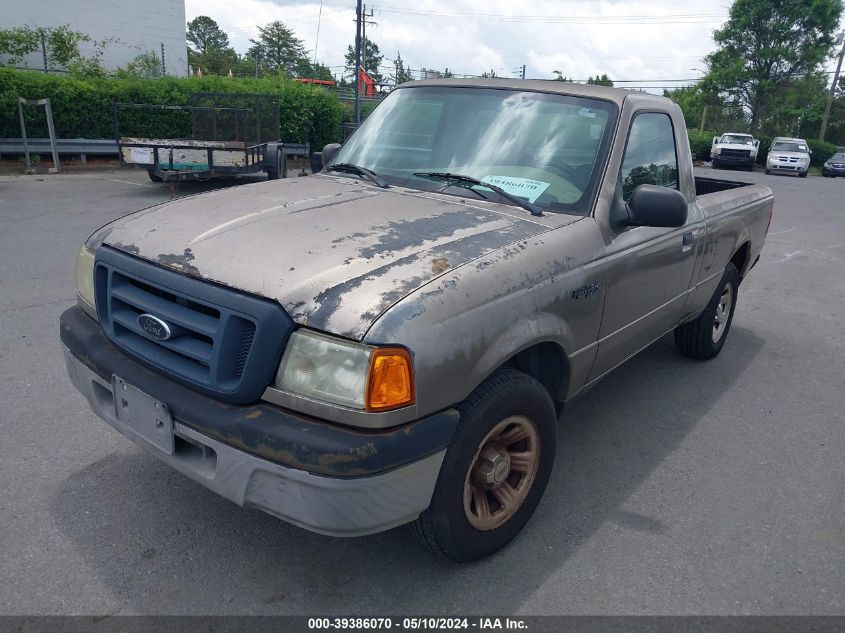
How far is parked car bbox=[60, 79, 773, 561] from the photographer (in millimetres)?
2109

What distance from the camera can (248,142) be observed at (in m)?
13.2

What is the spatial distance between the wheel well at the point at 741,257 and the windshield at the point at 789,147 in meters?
28.0

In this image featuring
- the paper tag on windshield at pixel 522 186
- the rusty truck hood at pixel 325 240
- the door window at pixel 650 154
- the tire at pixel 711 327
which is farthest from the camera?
the tire at pixel 711 327

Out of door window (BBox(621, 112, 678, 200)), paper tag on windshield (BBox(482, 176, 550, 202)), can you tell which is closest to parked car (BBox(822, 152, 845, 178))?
door window (BBox(621, 112, 678, 200))

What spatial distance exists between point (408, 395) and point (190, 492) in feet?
4.95

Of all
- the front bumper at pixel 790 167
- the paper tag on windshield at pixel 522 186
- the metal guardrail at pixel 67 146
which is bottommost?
the front bumper at pixel 790 167

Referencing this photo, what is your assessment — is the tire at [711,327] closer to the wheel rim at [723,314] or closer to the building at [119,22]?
the wheel rim at [723,314]

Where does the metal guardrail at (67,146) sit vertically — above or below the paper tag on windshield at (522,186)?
below

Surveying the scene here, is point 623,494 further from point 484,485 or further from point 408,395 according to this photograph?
point 408,395

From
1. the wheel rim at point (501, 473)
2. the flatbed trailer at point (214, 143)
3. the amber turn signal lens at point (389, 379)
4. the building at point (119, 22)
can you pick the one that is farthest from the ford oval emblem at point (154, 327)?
the building at point (119, 22)

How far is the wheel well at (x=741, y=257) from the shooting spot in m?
5.09

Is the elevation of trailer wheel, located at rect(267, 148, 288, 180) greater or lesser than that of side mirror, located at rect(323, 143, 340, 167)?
lesser

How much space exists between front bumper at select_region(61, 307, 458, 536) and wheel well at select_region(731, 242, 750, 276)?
370 cm

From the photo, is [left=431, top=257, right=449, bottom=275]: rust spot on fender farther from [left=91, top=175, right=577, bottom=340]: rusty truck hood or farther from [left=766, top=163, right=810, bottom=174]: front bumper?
[left=766, top=163, right=810, bottom=174]: front bumper
